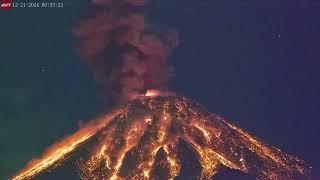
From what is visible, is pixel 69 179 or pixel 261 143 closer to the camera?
pixel 69 179

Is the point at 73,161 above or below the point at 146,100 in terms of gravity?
below

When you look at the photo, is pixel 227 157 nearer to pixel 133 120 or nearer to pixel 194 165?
pixel 194 165

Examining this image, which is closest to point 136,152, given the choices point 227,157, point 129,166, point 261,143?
point 129,166

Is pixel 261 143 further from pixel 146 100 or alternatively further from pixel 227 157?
pixel 146 100

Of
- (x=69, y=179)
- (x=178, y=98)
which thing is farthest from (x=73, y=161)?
(x=178, y=98)

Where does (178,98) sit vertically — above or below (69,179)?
above

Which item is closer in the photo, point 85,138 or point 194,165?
point 194,165
